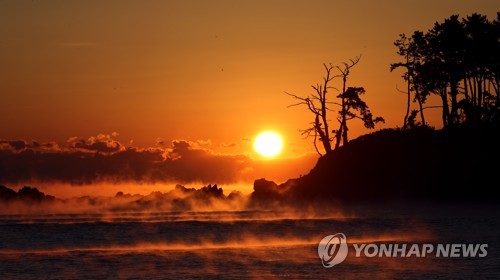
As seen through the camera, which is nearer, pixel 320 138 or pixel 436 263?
pixel 436 263

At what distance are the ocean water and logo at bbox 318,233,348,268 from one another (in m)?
0.43

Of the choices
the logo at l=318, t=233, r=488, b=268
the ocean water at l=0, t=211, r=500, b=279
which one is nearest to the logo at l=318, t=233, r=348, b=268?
the logo at l=318, t=233, r=488, b=268

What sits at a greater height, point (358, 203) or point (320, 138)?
point (320, 138)

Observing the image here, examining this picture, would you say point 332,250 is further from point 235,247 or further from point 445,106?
point 445,106

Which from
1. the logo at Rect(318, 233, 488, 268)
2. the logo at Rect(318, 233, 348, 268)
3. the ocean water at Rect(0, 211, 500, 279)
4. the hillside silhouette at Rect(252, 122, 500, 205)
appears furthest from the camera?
the hillside silhouette at Rect(252, 122, 500, 205)

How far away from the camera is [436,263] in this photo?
118ft

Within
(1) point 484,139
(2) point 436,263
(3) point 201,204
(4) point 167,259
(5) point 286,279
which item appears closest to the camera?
(5) point 286,279

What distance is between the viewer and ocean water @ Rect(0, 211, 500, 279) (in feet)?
112

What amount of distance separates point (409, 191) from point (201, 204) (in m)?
31.6

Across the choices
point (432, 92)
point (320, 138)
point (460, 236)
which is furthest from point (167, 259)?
point (432, 92)

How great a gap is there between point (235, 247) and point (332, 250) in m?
6.22

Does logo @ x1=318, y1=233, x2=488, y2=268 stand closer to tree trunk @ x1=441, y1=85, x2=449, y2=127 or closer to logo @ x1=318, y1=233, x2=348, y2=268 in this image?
logo @ x1=318, y1=233, x2=348, y2=268

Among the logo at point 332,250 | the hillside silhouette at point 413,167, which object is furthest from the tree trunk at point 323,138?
the logo at point 332,250

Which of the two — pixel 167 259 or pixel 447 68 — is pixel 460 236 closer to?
pixel 167 259
